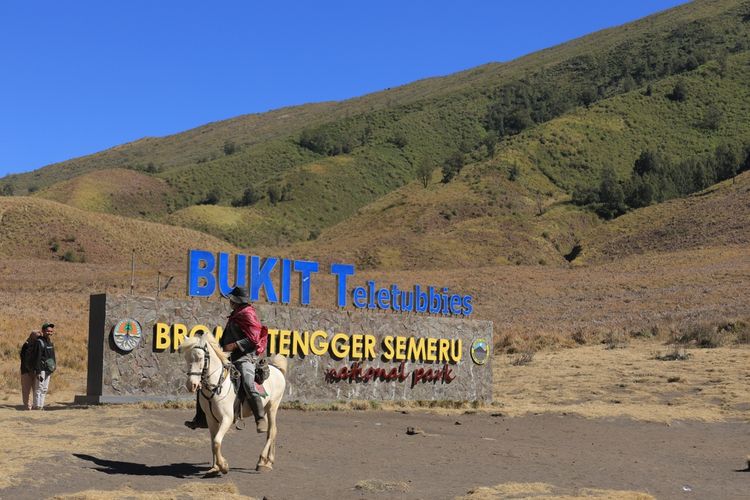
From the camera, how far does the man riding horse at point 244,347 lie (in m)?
13.5

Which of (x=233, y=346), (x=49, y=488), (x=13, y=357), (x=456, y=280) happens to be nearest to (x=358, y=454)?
(x=233, y=346)

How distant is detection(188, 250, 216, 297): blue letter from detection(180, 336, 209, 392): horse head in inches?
361

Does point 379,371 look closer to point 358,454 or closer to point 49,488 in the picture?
point 358,454

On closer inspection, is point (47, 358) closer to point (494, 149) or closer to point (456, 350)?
point (456, 350)

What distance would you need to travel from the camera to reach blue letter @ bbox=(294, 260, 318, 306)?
2452 centimetres

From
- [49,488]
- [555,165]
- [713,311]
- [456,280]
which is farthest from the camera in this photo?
[555,165]

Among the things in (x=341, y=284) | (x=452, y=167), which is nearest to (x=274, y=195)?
(x=452, y=167)

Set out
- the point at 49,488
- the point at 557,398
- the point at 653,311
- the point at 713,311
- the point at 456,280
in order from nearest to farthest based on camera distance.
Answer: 1. the point at 49,488
2. the point at 557,398
3. the point at 713,311
4. the point at 653,311
5. the point at 456,280

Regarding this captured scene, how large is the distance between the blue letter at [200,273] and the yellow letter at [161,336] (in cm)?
96

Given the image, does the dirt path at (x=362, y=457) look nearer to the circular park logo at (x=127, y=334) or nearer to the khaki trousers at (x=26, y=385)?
the khaki trousers at (x=26, y=385)

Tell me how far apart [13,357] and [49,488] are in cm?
1942

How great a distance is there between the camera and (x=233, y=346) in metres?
13.7

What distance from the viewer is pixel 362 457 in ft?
54.4

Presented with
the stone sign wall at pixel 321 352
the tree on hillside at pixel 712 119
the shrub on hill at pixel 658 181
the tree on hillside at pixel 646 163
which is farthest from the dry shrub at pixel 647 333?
the tree on hillside at pixel 712 119
